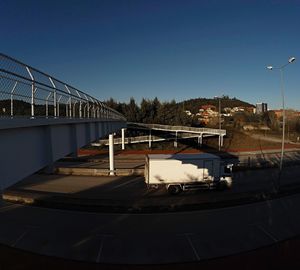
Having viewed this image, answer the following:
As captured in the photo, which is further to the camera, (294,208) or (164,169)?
(164,169)

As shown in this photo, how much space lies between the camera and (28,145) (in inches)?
247

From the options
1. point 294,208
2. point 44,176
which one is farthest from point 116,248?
point 44,176

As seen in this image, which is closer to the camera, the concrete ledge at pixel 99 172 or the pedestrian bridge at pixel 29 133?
the pedestrian bridge at pixel 29 133

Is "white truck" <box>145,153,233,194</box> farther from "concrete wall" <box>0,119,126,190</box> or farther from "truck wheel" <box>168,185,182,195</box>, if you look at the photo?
"concrete wall" <box>0,119,126,190</box>

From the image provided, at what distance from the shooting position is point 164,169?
767 inches

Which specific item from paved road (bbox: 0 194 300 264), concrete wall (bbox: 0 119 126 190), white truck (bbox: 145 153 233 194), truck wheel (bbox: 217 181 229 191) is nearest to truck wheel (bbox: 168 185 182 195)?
white truck (bbox: 145 153 233 194)

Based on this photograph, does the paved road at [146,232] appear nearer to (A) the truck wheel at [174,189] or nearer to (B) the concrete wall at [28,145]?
(A) the truck wheel at [174,189]

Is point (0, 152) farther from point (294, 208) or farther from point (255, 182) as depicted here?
point (255, 182)

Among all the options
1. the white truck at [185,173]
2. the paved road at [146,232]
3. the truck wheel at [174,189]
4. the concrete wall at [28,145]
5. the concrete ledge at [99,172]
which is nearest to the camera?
the concrete wall at [28,145]

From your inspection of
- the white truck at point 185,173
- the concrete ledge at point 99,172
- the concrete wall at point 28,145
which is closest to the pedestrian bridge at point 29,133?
the concrete wall at point 28,145

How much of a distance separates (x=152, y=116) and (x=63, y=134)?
52.9 metres

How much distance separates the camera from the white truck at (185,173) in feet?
63.8

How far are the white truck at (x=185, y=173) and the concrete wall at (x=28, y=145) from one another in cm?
1028

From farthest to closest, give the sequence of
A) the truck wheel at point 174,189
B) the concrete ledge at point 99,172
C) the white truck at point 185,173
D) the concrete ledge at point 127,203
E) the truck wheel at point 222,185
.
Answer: the concrete ledge at point 99,172 → the truck wheel at point 222,185 → the white truck at point 185,173 → the truck wheel at point 174,189 → the concrete ledge at point 127,203
